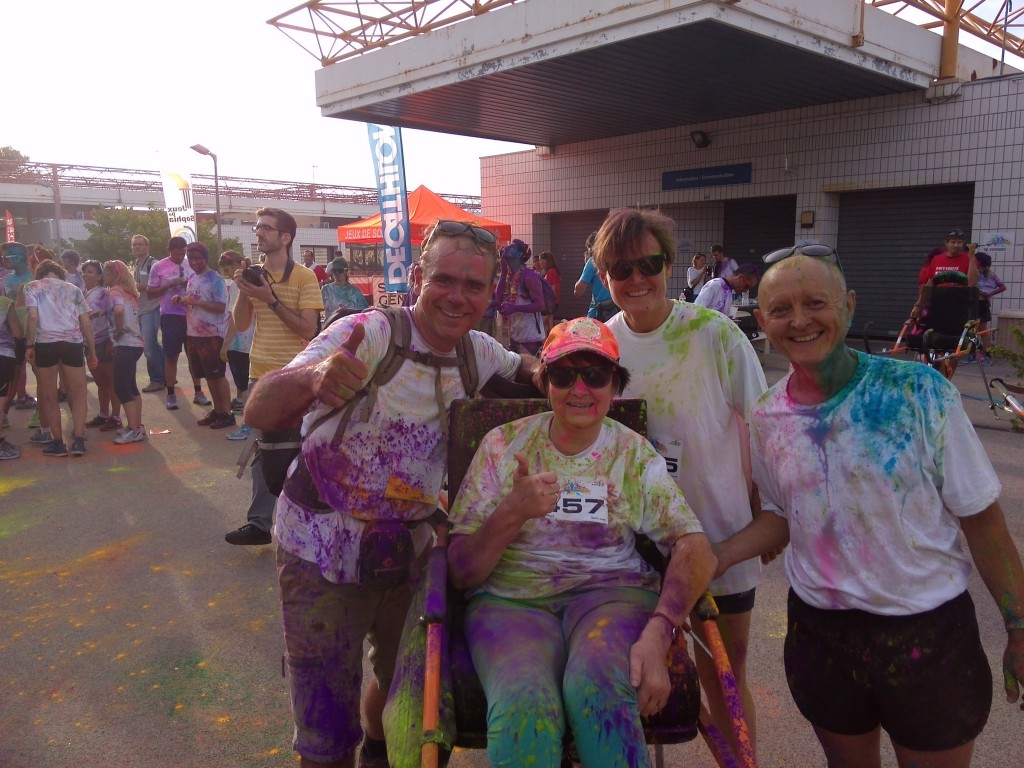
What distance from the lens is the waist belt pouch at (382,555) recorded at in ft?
6.82

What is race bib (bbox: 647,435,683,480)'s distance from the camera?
2295 mm

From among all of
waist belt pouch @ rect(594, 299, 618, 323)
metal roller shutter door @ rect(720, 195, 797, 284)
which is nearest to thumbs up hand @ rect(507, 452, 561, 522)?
waist belt pouch @ rect(594, 299, 618, 323)

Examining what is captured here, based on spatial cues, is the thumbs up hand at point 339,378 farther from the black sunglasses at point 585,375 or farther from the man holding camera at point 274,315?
the man holding camera at point 274,315

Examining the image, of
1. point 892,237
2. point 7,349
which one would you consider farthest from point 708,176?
point 7,349

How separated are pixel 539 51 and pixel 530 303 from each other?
4.52 m

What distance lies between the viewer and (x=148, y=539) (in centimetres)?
484

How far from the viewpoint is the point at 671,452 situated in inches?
90.9

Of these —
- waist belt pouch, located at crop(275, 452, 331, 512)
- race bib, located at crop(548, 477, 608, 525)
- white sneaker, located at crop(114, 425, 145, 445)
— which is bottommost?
white sneaker, located at crop(114, 425, 145, 445)

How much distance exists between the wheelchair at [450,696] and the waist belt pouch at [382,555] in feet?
0.27

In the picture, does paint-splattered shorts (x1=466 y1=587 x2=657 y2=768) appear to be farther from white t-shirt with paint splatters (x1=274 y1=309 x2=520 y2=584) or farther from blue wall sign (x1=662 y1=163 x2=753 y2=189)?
blue wall sign (x1=662 y1=163 x2=753 y2=189)

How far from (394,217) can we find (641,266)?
10.1 meters

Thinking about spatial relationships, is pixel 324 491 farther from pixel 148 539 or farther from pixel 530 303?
pixel 530 303

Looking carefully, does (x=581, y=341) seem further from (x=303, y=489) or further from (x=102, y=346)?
(x=102, y=346)

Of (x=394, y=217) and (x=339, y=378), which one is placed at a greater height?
(x=394, y=217)
